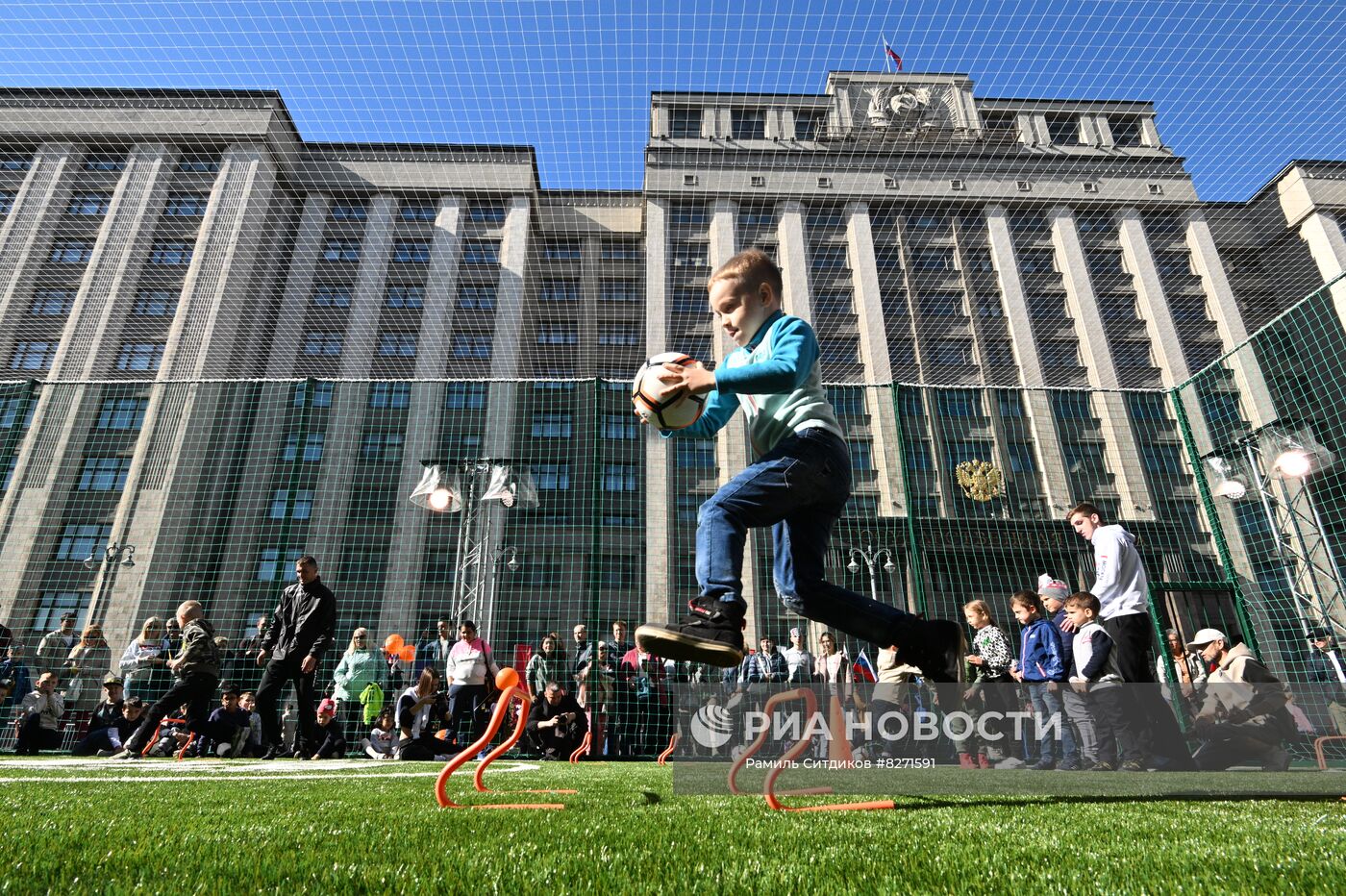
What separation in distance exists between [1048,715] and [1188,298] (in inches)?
1357

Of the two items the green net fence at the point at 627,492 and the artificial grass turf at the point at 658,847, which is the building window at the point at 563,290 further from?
the artificial grass turf at the point at 658,847

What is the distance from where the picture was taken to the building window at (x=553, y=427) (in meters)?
11.9

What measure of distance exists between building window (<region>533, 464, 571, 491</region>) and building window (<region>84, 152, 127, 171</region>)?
92.2ft

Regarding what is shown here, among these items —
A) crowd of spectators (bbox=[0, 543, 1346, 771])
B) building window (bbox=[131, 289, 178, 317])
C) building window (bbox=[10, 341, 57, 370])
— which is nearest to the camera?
crowd of spectators (bbox=[0, 543, 1346, 771])

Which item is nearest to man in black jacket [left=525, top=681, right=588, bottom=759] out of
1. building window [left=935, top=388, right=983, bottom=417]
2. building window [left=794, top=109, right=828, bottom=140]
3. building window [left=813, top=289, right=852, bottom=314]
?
building window [left=935, top=388, right=983, bottom=417]

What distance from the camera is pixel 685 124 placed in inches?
1137

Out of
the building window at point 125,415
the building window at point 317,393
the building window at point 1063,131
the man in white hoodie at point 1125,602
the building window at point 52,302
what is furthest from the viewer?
the building window at point 52,302

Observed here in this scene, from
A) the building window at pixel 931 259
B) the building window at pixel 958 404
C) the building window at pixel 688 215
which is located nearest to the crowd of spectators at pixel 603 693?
the building window at pixel 958 404

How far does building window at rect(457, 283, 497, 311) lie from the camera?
3131cm

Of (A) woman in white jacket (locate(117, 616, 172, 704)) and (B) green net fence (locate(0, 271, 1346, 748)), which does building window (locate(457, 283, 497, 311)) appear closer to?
(B) green net fence (locate(0, 271, 1346, 748))

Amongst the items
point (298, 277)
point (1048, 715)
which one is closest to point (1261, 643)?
point (1048, 715)

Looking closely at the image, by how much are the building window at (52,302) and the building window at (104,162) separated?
553 cm

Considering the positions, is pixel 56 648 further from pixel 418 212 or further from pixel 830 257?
pixel 830 257

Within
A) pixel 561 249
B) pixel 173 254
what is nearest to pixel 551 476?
pixel 561 249
